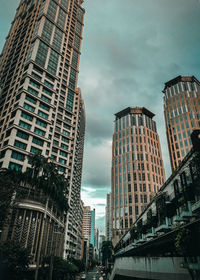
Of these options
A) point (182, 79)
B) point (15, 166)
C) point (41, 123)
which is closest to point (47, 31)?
point (41, 123)

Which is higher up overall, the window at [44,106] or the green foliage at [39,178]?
the window at [44,106]

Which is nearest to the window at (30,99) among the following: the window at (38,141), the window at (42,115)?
the window at (42,115)

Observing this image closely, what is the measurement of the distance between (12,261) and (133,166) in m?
96.1

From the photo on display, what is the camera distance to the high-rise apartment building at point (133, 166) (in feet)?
361

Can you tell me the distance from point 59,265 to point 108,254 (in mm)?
102037

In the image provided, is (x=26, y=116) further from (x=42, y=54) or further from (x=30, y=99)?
(x=42, y=54)

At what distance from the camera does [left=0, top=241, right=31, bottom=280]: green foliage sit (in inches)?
1193

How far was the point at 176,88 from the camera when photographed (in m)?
131

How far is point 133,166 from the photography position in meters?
121

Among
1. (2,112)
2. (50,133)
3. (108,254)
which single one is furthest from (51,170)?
(108,254)

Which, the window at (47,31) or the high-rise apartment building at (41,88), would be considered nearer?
the high-rise apartment building at (41,88)

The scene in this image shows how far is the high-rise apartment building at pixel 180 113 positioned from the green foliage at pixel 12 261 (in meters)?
93.0

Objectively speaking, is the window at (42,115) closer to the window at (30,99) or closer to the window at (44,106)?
the window at (44,106)

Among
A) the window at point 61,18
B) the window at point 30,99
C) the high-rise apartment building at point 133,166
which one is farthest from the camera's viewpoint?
the high-rise apartment building at point 133,166
